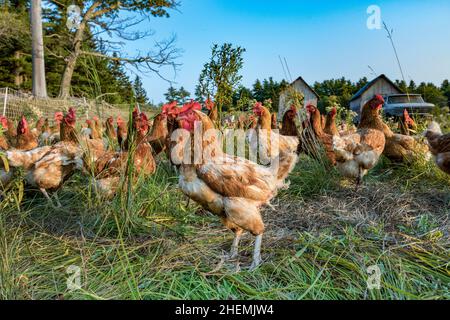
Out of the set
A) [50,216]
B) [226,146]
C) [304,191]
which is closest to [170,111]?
[226,146]

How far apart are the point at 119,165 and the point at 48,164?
0.92 meters

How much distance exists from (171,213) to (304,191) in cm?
143

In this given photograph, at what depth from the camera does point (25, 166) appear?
3.01 metres

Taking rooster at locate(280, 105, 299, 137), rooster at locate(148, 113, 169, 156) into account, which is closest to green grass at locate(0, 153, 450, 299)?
rooster at locate(148, 113, 169, 156)

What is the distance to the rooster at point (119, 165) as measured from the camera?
2322 mm

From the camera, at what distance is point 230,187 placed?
1756mm

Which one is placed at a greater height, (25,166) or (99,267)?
(25,166)

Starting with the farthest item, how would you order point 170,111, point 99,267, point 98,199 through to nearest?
1. point 170,111
2. point 98,199
3. point 99,267

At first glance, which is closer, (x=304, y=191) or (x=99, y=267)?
(x=99, y=267)

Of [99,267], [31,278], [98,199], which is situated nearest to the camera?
[31,278]

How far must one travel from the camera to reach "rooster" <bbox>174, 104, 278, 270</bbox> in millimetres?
1754

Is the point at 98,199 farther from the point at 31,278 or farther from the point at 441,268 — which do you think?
the point at 441,268

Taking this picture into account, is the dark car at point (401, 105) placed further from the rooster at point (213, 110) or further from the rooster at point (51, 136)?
the rooster at point (51, 136)

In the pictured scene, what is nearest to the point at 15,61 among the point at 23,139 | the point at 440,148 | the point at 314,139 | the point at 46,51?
the point at 46,51
